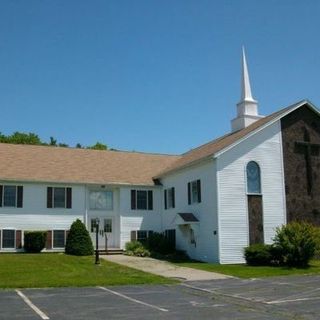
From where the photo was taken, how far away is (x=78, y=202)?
122 feet

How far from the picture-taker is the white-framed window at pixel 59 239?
35812 mm

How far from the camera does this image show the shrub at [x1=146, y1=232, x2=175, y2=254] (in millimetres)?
36156

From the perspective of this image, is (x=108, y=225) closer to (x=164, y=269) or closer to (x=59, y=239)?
(x=59, y=239)

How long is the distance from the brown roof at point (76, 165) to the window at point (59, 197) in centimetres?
74

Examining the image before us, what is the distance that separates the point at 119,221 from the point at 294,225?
44.4 feet

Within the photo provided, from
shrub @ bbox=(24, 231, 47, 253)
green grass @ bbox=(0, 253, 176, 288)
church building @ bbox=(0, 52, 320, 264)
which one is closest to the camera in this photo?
green grass @ bbox=(0, 253, 176, 288)

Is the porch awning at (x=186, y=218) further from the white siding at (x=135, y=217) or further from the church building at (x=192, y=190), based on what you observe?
the white siding at (x=135, y=217)

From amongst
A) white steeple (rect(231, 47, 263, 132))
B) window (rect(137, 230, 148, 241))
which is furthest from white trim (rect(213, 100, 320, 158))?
window (rect(137, 230, 148, 241))

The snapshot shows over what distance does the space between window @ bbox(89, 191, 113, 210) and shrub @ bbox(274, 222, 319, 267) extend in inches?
544

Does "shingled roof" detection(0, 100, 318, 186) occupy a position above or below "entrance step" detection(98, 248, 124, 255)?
above

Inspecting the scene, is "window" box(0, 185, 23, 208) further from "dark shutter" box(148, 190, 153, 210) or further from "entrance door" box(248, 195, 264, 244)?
"entrance door" box(248, 195, 264, 244)

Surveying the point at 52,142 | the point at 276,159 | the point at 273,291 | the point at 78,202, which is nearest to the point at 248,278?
the point at 273,291

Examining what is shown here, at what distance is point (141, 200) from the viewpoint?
39031 mm

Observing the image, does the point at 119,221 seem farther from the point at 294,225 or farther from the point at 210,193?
the point at 294,225
